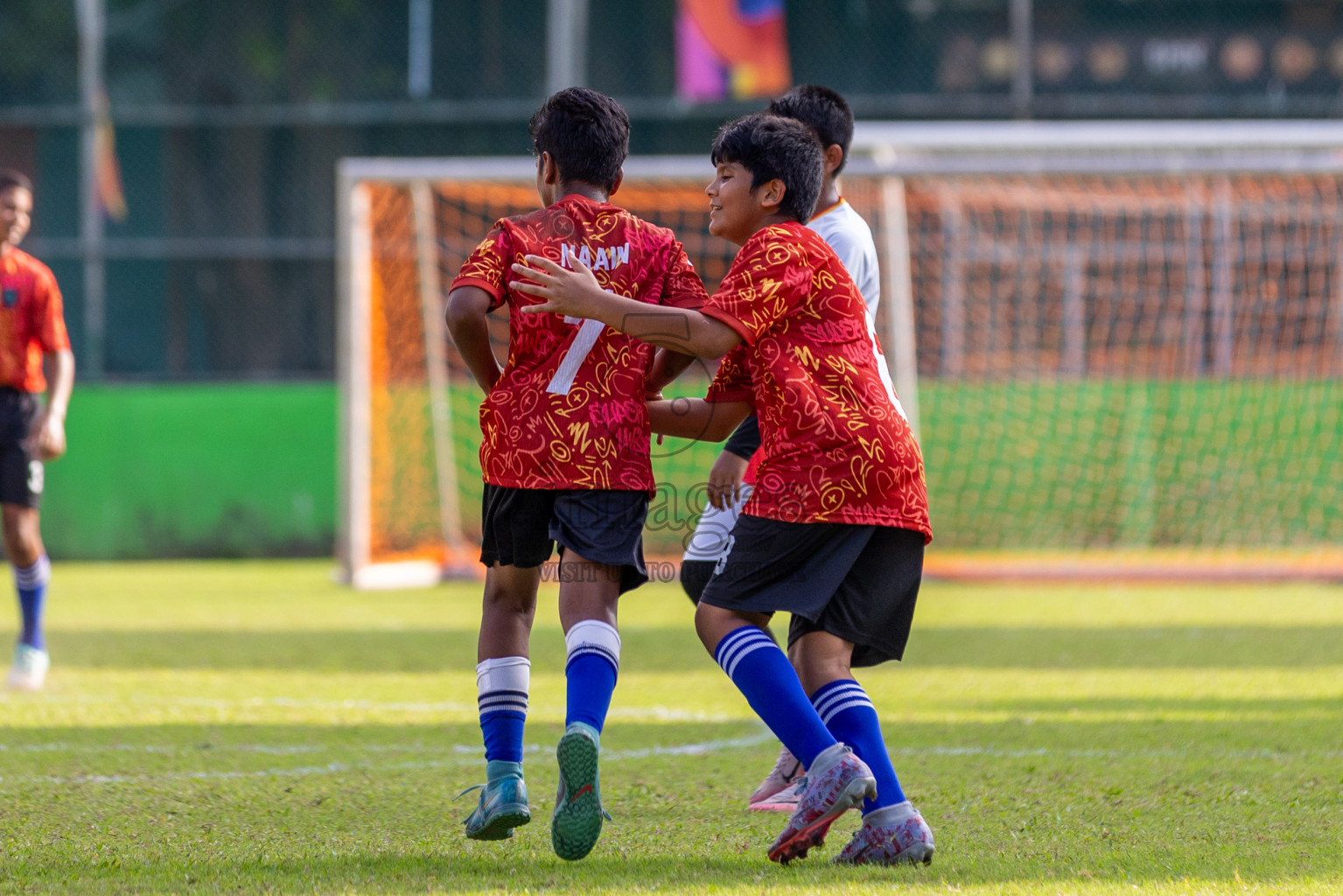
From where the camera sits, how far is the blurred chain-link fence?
1445 centimetres

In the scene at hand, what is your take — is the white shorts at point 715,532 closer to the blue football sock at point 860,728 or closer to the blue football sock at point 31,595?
the blue football sock at point 860,728

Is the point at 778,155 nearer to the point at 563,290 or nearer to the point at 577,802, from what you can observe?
the point at 563,290

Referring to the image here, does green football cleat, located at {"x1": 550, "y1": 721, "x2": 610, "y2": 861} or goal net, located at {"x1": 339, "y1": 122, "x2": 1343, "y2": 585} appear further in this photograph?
goal net, located at {"x1": 339, "y1": 122, "x2": 1343, "y2": 585}

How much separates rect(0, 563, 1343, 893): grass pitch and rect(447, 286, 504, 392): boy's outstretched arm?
947mm

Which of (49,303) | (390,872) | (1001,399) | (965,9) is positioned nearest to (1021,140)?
(1001,399)

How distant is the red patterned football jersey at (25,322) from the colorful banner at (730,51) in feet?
31.4

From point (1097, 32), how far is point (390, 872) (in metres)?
13.4

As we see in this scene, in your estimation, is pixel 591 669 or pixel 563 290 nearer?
pixel 563 290

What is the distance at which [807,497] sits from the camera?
295 centimetres

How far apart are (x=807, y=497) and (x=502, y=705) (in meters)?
0.78

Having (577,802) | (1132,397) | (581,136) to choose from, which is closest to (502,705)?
(577,802)

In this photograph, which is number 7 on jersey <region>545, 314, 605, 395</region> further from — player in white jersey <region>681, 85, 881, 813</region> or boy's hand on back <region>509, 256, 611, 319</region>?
player in white jersey <region>681, 85, 881, 813</region>

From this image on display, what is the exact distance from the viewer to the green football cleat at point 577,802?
279 centimetres

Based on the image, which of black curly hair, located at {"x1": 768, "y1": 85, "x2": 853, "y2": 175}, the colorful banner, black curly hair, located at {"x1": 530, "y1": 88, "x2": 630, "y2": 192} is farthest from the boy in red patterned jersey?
the colorful banner
